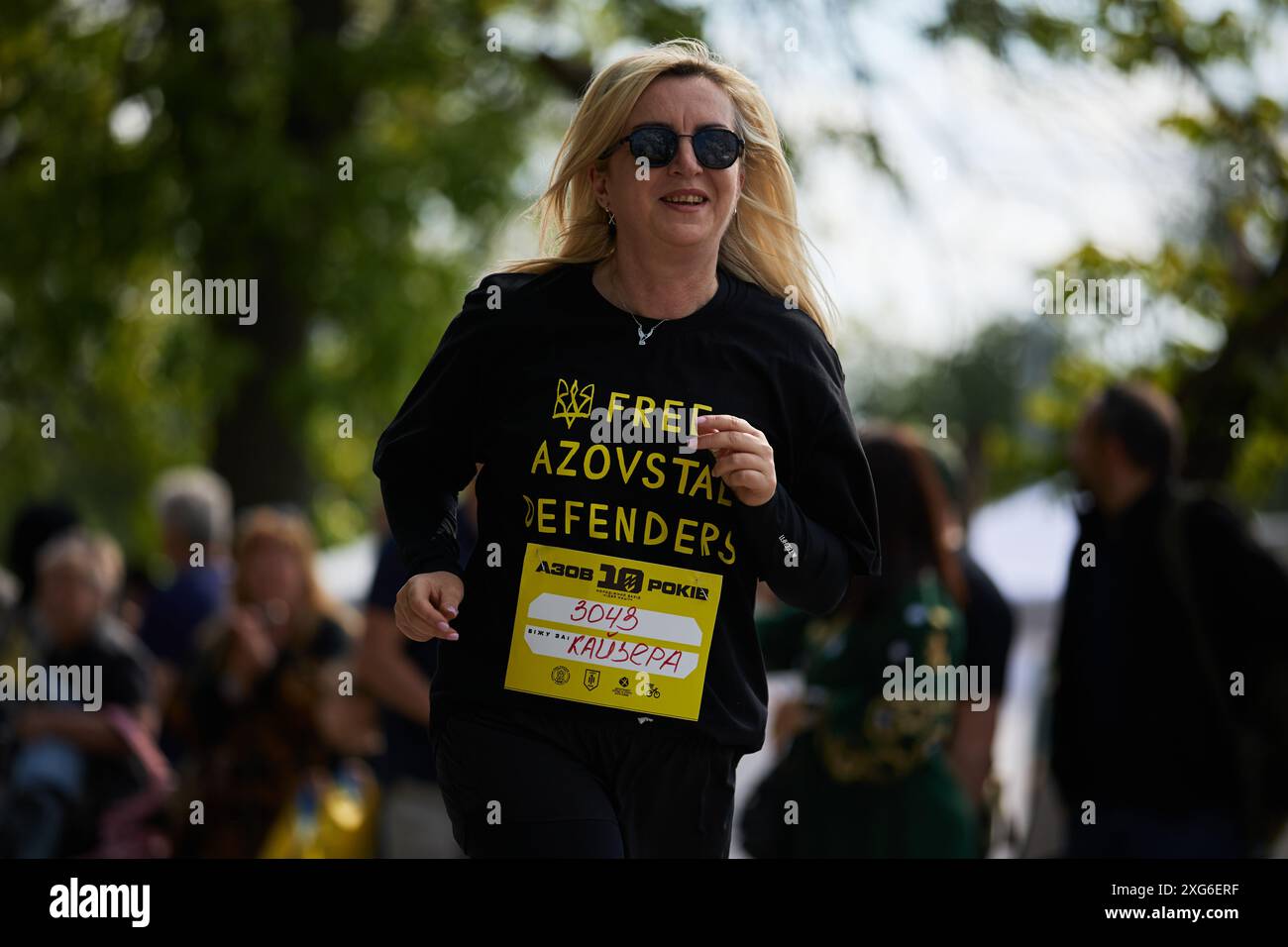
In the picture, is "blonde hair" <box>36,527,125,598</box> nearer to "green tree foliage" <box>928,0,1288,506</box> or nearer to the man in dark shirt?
the man in dark shirt

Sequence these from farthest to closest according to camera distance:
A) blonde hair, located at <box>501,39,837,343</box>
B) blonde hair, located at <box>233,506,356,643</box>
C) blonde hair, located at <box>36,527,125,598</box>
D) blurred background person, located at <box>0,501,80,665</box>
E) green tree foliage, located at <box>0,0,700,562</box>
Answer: green tree foliage, located at <box>0,0,700,562</box> < blurred background person, located at <box>0,501,80,665</box> < blonde hair, located at <box>36,527,125,598</box> < blonde hair, located at <box>233,506,356,643</box> < blonde hair, located at <box>501,39,837,343</box>

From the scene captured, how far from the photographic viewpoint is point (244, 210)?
1030cm

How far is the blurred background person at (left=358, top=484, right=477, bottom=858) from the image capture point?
19.6 feet

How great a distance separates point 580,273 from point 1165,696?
2797 millimetres

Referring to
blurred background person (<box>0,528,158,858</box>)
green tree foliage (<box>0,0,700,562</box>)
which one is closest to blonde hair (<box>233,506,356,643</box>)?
blurred background person (<box>0,528,158,858</box>)

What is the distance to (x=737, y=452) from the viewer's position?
103 inches

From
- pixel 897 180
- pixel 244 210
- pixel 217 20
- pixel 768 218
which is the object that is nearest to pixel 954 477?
pixel 897 180

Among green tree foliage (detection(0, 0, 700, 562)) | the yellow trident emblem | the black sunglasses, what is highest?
green tree foliage (detection(0, 0, 700, 562))

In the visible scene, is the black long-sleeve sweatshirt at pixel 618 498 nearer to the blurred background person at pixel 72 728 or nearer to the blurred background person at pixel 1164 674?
the blurred background person at pixel 1164 674

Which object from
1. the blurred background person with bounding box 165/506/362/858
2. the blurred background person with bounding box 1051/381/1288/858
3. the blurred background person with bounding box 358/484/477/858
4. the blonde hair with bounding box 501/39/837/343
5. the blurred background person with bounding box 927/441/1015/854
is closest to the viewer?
the blonde hair with bounding box 501/39/837/343

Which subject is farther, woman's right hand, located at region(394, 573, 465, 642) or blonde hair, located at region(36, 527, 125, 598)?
blonde hair, located at region(36, 527, 125, 598)

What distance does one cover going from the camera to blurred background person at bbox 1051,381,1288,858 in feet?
16.5

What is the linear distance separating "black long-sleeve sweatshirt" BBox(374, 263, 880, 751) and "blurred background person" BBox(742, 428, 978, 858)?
7.29 ft

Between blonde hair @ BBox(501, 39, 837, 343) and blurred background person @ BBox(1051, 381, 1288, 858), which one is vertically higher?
blonde hair @ BBox(501, 39, 837, 343)
